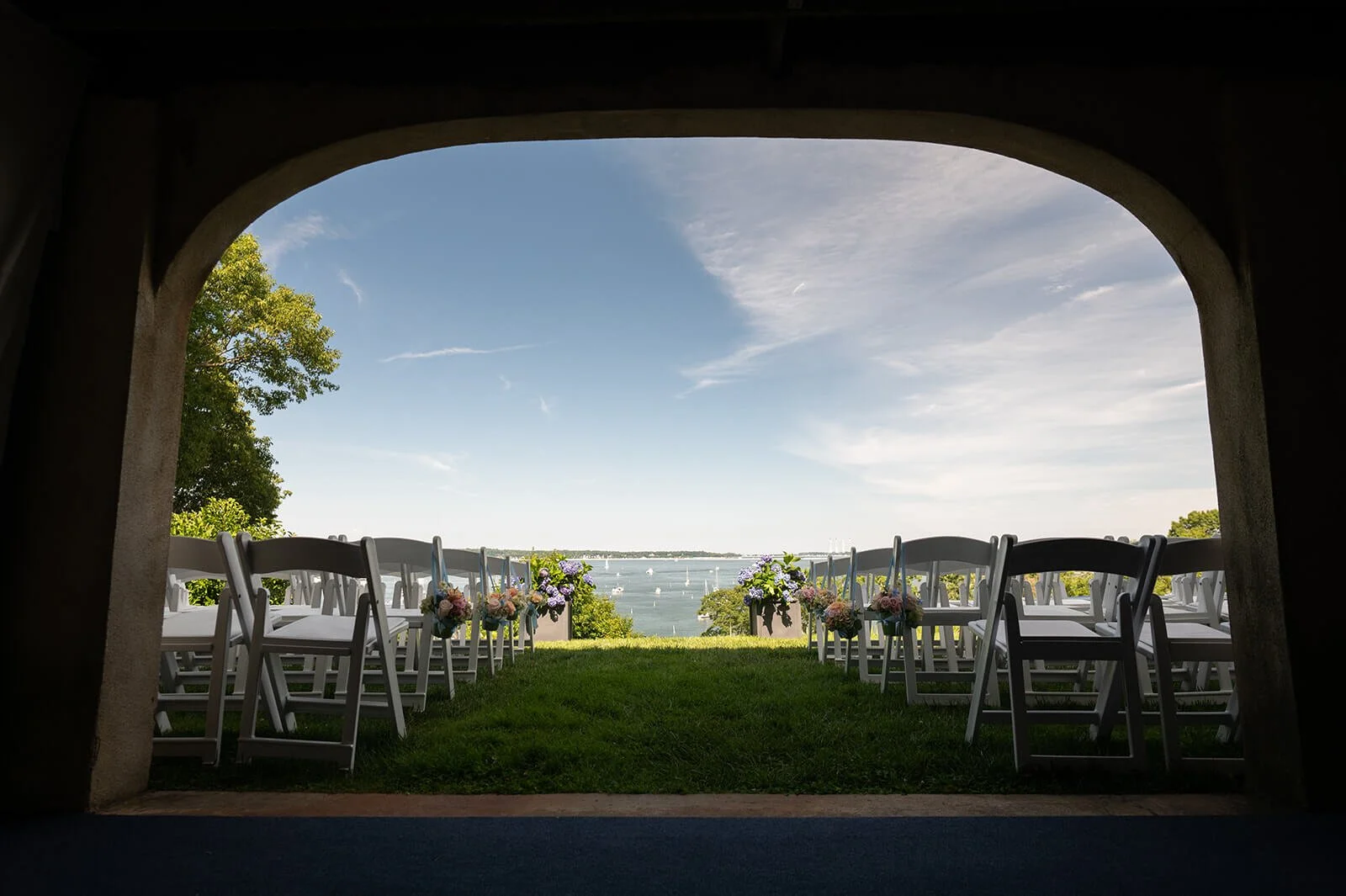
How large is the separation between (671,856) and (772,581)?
20.3 feet

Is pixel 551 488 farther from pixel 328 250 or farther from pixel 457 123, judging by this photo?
pixel 457 123

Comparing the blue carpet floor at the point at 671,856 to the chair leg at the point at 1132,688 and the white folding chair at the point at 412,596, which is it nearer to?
the chair leg at the point at 1132,688

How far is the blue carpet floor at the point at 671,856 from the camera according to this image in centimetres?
182

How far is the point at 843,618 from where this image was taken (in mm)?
4480

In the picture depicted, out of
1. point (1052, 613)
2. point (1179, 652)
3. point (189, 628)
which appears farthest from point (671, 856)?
point (1052, 613)

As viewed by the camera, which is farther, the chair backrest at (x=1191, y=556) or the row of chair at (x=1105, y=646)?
the chair backrest at (x=1191, y=556)

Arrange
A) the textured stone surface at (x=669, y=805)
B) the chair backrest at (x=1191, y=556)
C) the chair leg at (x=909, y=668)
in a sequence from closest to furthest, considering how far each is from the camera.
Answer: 1. the textured stone surface at (x=669, y=805)
2. the chair backrest at (x=1191, y=556)
3. the chair leg at (x=909, y=668)

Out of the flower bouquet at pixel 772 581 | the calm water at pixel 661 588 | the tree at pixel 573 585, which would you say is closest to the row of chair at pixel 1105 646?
the flower bouquet at pixel 772 581

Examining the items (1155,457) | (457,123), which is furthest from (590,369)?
(457,123)

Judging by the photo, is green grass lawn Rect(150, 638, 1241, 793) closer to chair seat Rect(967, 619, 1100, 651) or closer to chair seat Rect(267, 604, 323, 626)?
chair seat Rect(967, 619, 1100, 651)

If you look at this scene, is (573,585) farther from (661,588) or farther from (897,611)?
(661,588)

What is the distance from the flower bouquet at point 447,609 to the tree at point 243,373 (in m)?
12.4

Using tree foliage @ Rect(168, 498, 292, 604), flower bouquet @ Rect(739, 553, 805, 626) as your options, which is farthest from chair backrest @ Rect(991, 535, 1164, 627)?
tree foliage @ Rect(168, 498, 292, 604)

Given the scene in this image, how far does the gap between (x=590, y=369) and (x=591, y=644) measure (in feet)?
111
